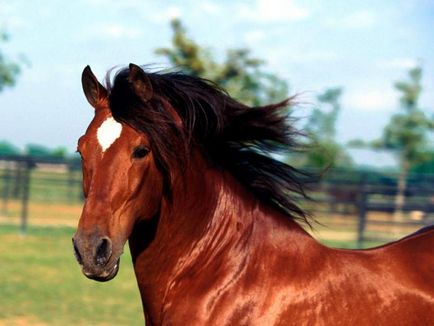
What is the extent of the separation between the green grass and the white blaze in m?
4.90

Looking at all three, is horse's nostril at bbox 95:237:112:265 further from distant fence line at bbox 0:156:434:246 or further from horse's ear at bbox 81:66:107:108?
distant fence line at bbox 0:156:434:246

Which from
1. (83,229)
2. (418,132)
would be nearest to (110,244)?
(83,229)

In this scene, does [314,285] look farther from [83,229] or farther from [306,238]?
[83,229]

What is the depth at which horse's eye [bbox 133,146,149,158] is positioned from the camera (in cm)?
328

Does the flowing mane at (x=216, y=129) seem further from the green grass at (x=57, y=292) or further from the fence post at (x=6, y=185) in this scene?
the fence post at (x=6, y=185)

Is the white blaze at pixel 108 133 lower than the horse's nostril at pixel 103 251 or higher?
higher

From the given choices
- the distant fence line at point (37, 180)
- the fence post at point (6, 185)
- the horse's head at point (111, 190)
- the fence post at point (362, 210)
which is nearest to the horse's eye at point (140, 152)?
the horse's head at point (111, 190)

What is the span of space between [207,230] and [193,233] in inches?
2.7

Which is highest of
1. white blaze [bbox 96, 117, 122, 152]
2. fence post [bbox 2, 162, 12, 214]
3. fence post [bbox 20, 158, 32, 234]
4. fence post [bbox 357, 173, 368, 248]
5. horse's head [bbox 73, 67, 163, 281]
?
white blaze [bbox 96, 117, 122, 152]

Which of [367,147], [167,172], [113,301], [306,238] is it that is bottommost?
[367,147]

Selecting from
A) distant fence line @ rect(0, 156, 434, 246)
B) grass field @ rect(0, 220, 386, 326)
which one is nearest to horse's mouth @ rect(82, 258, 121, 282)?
grass field @ rect(0, 220, 386, 326)

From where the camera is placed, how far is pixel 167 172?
11.4ft

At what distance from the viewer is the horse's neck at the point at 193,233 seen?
3.55 m

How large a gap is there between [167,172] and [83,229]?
1.68 ft
